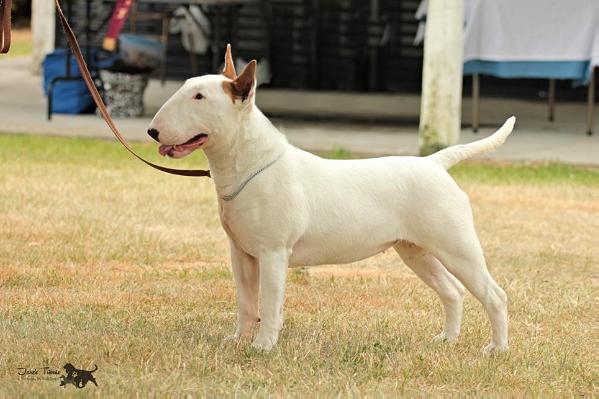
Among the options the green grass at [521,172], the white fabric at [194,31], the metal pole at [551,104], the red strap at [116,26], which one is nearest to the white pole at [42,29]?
the white fabric at [194,31]

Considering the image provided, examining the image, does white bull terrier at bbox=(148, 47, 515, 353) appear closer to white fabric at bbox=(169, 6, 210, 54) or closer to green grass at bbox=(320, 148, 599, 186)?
green grass at bbox=(320, 148, 599, 186)

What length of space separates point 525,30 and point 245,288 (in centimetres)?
981

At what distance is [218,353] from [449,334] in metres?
1.14

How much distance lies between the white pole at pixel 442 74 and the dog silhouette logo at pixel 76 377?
876cm

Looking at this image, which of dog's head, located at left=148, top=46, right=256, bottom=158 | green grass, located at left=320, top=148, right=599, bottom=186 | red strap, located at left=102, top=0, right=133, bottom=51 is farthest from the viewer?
red strap, located at left=102, top=0, right=133, bottom=51

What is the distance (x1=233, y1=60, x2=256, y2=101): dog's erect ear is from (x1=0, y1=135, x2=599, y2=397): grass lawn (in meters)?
1.06

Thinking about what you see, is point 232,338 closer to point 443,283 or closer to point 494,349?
point 443,283

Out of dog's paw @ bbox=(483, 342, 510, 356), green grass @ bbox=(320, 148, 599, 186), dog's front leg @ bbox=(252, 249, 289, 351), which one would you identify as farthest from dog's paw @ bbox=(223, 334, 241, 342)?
green grass @ bbox=(320, 148, 599, 186)

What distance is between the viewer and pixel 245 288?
223 inches

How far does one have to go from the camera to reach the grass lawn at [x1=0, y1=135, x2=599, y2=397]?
5.09m

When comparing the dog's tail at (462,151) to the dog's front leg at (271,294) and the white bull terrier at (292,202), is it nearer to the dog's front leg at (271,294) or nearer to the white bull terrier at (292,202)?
the white bull terrier at (292,202)

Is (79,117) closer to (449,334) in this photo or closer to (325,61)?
(325,61)

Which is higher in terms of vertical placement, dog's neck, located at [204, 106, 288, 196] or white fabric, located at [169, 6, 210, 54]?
dog's neck, located at [204, 106, 288, 196]

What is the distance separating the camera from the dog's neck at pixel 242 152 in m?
5.33
